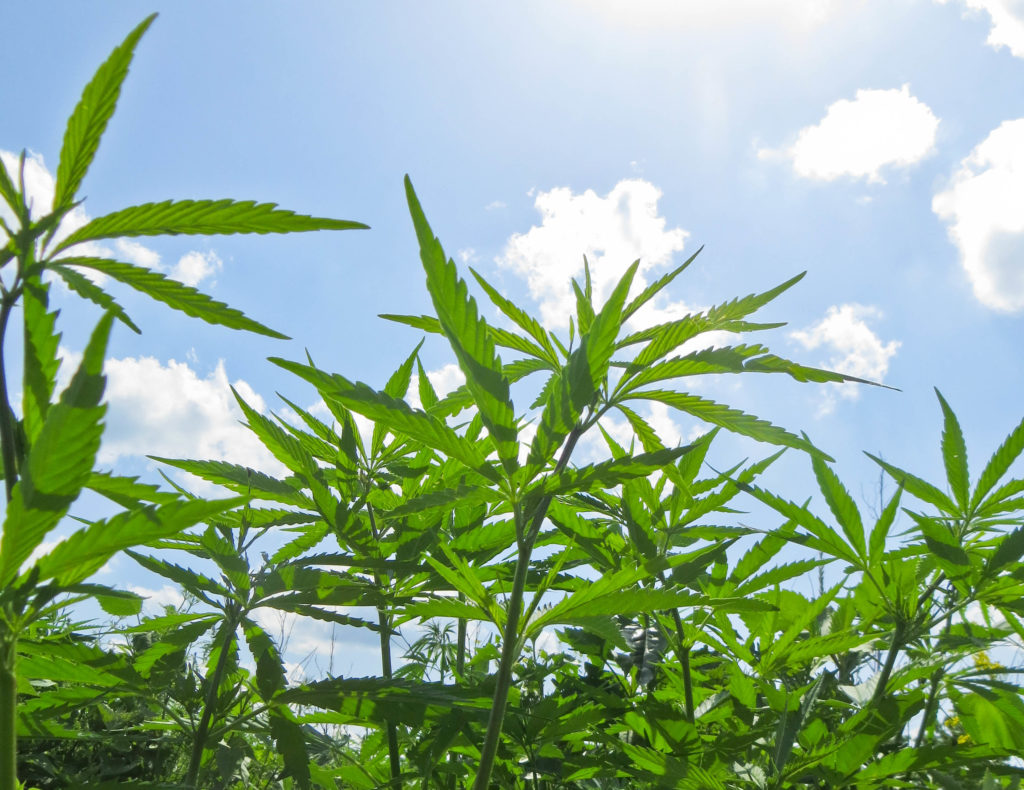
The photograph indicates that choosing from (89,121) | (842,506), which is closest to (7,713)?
(89,121)

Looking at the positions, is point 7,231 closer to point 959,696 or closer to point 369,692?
point 369,692

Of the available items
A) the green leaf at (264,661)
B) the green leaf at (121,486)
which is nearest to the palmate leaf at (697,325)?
the green leaf at (121,486)

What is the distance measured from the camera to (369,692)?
108cm

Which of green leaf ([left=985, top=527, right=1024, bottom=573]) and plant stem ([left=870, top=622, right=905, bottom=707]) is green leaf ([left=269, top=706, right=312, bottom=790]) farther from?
green leaf ([left=985, top=527, right=1024, bottom=573])

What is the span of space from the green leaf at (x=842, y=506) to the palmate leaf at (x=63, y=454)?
1.18 m

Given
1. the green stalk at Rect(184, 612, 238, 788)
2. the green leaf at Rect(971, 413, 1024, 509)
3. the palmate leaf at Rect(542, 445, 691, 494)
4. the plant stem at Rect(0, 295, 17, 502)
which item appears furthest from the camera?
the green leaf at Rect(971, 413, 1024, 509)

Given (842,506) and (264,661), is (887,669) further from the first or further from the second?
(264,661)

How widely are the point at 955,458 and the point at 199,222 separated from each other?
1.54m

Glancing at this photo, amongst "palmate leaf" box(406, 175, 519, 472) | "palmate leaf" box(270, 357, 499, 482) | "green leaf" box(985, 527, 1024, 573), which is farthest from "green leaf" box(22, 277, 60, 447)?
"green leaf" box(985, 527, 1024, 573)

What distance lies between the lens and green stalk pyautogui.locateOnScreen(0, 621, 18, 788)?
623 millimetres

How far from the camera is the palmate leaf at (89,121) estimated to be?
0.71 metres

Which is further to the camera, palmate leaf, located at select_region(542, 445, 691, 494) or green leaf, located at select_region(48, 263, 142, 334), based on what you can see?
palmate leaf, located at select_region(542, 445, 691, 494)

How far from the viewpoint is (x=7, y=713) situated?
0.63 m

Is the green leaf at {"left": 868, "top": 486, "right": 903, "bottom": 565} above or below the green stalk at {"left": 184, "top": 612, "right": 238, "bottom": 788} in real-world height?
above
